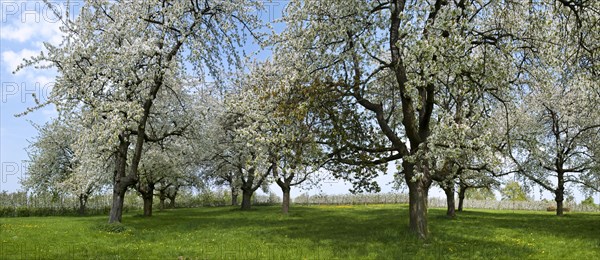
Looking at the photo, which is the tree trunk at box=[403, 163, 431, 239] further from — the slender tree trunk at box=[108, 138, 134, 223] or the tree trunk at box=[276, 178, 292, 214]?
the tree trunk at box=[276, 178, 292, 214]

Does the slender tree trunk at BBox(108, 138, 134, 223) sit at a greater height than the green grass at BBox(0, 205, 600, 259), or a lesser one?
greater

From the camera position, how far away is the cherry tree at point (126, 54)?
2341 cm

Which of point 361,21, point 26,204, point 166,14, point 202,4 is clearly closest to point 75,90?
point 166,14

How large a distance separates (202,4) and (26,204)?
150 feet

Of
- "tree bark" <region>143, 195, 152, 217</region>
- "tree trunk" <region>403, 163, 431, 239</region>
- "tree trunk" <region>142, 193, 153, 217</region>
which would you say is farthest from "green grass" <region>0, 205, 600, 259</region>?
"tree trunk" <region>142, 193, 153, 217</region>

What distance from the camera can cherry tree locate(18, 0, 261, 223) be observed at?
922 inches

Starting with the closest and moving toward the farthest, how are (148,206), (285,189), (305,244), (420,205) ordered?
(305,244) < (420,205) < (285,189) < (148,206)

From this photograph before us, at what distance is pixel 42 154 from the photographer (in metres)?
53.4

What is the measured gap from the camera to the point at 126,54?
22828 millimetres

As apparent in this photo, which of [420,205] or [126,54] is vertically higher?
[126,54]

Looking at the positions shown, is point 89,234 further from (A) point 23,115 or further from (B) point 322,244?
(B) point 322,244

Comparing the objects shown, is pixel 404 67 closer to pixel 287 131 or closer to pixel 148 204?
pixel 287 131

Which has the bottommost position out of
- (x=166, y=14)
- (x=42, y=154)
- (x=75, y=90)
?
(x=42, y=154)

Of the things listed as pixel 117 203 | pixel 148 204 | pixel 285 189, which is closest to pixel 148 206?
pixel 148 204
